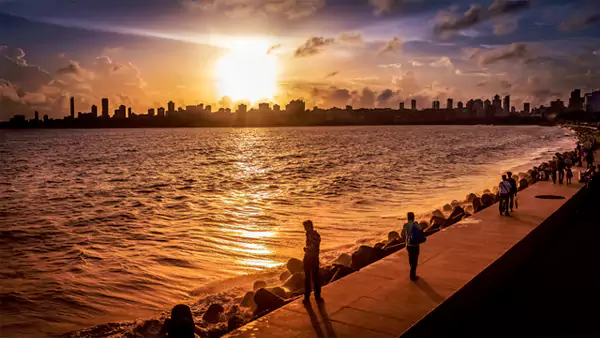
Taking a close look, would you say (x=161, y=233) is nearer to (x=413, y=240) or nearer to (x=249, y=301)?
(x=249, y=301)

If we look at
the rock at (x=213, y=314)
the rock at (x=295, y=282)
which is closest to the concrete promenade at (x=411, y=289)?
the rock at (x=295, y=282)

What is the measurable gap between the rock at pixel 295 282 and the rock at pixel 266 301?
1.15m

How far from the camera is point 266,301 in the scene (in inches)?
344

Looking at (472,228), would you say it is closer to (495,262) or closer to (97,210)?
(495,262)

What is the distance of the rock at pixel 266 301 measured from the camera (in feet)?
28.6

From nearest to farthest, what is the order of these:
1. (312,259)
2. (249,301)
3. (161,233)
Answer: (312,259), (249,301), (161,233)

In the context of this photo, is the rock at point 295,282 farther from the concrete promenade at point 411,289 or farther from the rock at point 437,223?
the rock at point 437,223

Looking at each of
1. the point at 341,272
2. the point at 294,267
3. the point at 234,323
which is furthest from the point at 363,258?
the point at 234,323

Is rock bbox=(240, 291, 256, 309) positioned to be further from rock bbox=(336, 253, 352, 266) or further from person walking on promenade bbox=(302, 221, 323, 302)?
rock bbox=(336, 253, 352, 266)

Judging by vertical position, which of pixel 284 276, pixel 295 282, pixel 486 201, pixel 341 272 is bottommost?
pixel 284 276

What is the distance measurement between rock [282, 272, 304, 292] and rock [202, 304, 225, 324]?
1625 millimetres

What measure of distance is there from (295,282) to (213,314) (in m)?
1.99

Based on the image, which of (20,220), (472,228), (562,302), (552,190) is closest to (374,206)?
(552,190)

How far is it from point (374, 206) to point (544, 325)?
15.8 metres
